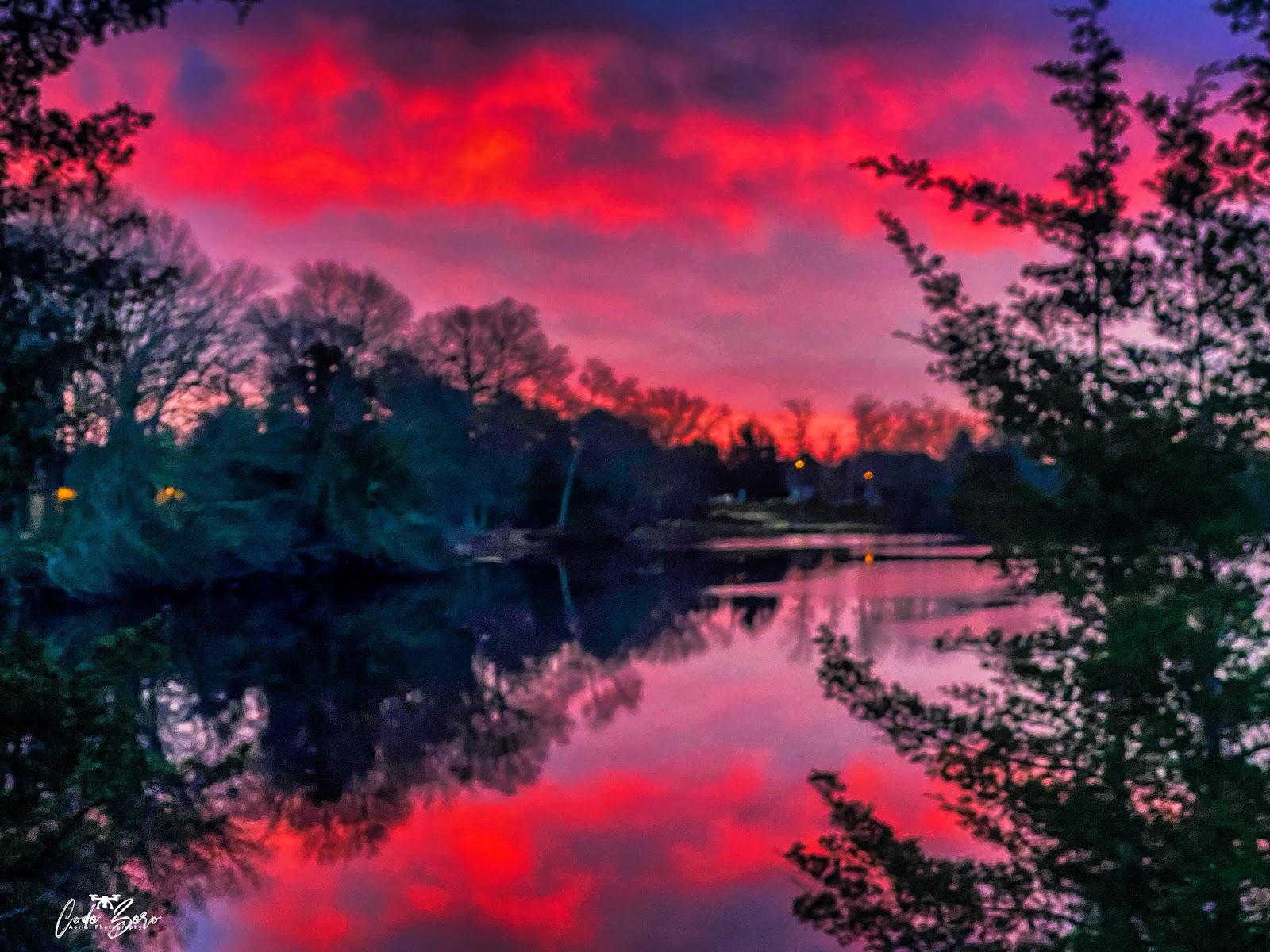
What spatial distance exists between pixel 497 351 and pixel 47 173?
4721 cm

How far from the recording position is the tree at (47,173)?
3506 mm

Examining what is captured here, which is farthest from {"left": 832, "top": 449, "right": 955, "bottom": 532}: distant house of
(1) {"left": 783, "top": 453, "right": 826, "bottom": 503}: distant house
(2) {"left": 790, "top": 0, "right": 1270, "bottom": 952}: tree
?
(2) {"left": 790, "top": 0, "right": 1270, "bottom": 952}: tree

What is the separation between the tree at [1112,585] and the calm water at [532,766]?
771mm

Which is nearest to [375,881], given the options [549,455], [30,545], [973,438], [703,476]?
[973,438]

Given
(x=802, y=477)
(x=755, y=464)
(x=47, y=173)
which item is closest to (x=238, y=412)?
(x=47, y=173)

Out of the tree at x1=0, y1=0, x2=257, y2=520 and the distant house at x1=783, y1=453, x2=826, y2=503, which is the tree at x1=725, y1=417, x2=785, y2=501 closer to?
the distant house at x1=783, y1=453, x2=826, y2=503

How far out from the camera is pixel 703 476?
235ft

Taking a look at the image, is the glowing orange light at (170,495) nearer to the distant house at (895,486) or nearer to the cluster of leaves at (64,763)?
the cluster of leaves at (64,763)

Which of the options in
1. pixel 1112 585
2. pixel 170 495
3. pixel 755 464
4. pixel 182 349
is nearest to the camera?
pixel 1112 585

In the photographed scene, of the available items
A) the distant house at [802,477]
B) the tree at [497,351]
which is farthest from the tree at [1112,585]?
the distant house at [802,477]

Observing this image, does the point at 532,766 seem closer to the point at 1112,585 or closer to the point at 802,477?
the point at 1112,585
